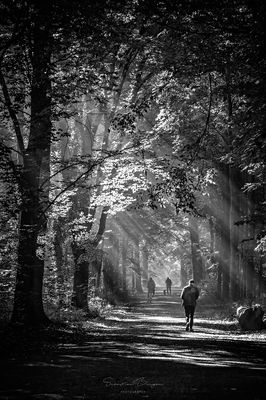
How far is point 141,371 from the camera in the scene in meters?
8.43

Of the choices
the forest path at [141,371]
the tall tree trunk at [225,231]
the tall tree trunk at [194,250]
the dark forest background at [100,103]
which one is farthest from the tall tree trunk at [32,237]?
the tall tree trunk at [194,250]

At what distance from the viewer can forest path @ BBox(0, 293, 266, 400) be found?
6.66m

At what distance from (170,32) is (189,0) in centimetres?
162

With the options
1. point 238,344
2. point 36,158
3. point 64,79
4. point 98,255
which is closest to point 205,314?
point 98,255

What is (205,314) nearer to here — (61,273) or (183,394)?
(61,273)

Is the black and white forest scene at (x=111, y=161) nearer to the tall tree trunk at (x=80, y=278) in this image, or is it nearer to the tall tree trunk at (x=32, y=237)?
the tall tree trunk at (x=32, y=237)

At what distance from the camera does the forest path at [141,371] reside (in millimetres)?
6656

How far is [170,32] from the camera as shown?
11.6 meters
